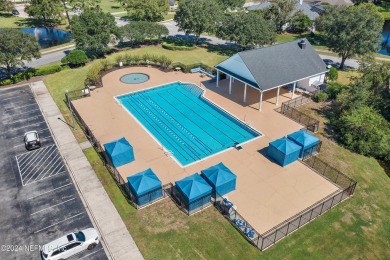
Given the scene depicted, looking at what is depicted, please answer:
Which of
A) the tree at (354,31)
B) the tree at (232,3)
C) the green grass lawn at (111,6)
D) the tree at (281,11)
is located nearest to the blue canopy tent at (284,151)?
the tree at (354,31)

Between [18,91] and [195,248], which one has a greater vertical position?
[18,91]

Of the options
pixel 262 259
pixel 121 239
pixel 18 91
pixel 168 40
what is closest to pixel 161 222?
pixel 121 239

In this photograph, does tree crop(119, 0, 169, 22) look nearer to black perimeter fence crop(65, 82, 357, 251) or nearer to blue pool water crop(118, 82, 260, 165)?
blue pool water crop(118, 82, 260, 165)

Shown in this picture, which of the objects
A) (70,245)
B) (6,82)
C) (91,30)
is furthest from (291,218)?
(91,30)

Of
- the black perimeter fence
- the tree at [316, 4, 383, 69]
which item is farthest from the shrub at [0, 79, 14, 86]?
the tree at [316, 4, 383, 69]

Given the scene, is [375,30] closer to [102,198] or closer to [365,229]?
[365,229]

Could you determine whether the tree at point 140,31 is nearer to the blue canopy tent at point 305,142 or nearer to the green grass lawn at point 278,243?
the green grass lawn at point 278,243
